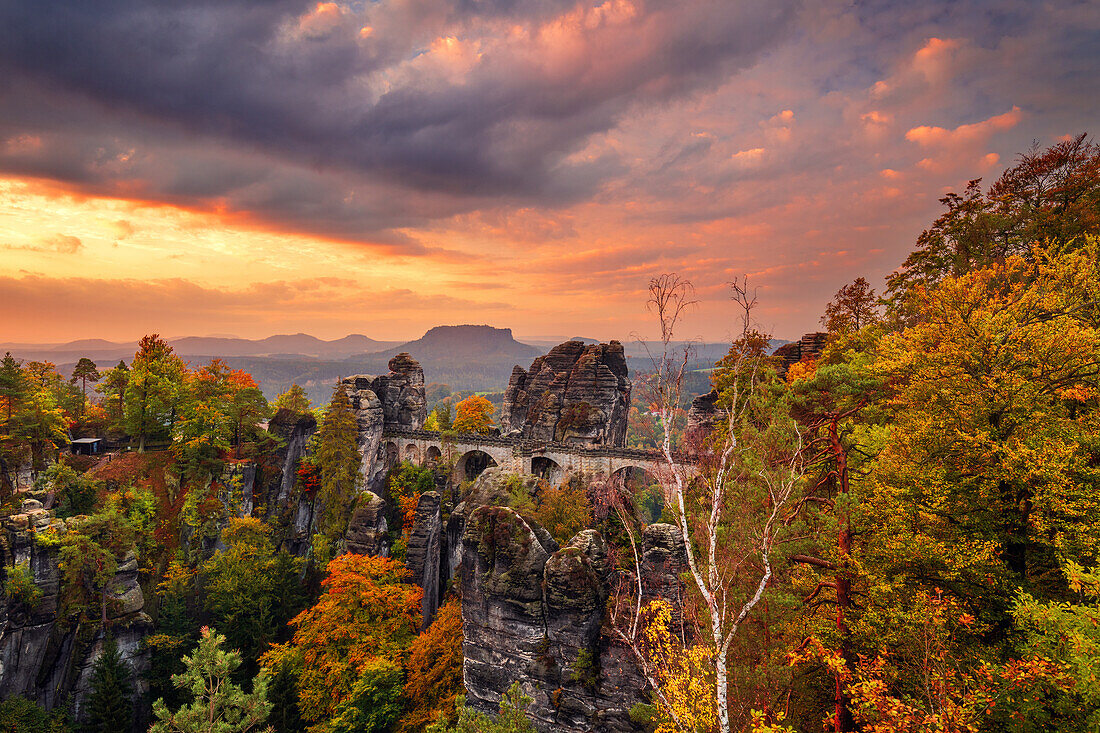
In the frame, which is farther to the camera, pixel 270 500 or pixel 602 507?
pixel 270 500

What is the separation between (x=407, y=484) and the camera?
4559 centimetres

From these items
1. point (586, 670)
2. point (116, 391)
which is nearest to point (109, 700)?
point (586, 670)

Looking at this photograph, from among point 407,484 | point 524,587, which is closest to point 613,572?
point 524,587

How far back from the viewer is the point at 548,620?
1788cm

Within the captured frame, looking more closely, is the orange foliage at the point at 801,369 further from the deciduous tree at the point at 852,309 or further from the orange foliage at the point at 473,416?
the orange foliage at the point at 473,416

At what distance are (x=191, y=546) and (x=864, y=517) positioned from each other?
142 feet

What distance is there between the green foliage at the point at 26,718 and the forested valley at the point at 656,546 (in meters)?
0.12

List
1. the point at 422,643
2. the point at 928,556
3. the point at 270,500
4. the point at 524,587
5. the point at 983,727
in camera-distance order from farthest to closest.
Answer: the point at 270,500 → the point at 422,643 → the point at 524,587 → the point at 928,556 → the point at 983,727

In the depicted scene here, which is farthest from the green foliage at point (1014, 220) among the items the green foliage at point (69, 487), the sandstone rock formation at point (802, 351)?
the green foliage at point (69, 487)

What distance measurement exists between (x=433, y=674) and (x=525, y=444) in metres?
24.9

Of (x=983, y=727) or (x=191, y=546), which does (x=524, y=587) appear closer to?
(x=983, y=727)

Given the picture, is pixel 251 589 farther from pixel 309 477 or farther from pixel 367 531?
pixel 309 477

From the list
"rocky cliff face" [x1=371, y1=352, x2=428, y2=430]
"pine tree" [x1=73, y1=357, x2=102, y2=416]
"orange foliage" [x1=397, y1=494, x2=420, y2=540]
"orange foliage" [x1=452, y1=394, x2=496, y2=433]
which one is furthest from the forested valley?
"orange foliage" [x1=452, y1=394, x2=496, y2=433]

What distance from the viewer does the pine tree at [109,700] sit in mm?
23422
